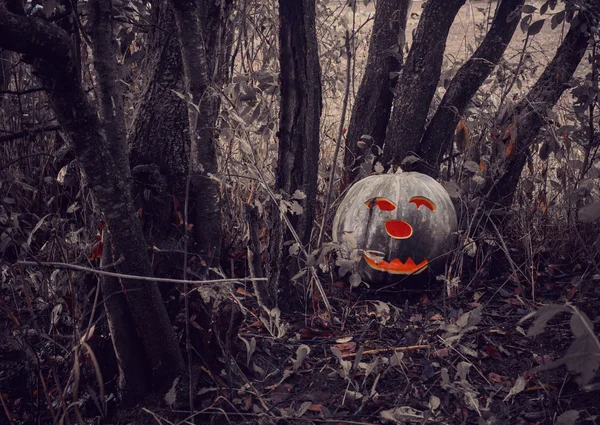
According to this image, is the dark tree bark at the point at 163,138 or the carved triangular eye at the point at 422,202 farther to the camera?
the carved triangular eye at the point at 422,202

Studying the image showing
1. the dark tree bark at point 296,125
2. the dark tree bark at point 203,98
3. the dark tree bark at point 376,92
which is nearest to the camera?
the dark tree bark at point 203,98

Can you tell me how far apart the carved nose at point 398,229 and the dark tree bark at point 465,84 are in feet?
1.60

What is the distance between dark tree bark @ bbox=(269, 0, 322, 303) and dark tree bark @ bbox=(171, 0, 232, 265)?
1.04ft

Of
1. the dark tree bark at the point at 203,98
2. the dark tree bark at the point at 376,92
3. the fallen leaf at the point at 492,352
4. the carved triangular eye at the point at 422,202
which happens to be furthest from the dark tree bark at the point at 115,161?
the dark tree bark at the point at 376,92

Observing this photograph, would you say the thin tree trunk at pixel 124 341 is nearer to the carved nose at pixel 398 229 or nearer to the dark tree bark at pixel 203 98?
the dark tree bark at pixel 203 98

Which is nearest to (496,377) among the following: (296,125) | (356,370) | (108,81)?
(356,370)

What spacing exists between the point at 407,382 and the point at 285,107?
132cm

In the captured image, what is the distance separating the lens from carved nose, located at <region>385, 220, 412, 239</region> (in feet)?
10.5

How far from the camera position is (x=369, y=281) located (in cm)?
334

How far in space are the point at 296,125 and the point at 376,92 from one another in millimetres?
1204

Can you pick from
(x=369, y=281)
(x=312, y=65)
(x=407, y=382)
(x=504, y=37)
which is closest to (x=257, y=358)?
(x=407, y=382)

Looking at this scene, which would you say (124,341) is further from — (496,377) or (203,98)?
(496,377)

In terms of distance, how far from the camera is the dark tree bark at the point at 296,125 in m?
2.61

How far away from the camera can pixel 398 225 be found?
322cm
